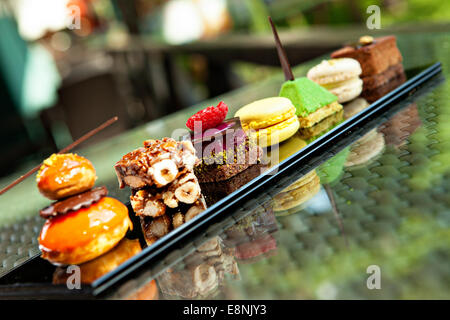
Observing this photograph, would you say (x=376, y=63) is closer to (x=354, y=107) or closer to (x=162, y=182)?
(x=354, y=107)

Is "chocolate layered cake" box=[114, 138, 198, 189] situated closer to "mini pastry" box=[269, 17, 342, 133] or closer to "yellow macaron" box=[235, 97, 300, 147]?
"yellow macaron" box=[235, 97, 300, 147]

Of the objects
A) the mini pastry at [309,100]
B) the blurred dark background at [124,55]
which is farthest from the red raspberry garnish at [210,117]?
the blurred dark background at [124,55]

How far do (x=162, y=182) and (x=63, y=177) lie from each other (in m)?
0.24

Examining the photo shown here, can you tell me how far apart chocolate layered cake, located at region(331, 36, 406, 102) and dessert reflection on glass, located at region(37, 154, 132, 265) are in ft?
3.53

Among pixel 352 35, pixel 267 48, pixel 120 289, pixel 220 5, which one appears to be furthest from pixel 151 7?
pixel 120 289

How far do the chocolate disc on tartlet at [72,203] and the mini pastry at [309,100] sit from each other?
757 millimetres

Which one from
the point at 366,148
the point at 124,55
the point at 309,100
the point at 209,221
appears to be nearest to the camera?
the point at 209,221

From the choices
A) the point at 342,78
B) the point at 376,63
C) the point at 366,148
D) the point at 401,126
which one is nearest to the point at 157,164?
the point at 366,148

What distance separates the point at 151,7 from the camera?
20.0 feet

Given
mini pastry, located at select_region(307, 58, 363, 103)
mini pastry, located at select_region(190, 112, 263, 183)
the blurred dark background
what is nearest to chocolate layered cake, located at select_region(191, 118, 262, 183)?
mini pastry, located at select_region(190, 112, 263, 183)

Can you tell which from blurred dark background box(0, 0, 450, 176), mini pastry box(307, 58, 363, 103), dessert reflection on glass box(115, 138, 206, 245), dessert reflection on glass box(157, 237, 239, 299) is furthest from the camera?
blurred dark background box(0, 0, 450, 176)

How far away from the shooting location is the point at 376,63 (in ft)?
5.46

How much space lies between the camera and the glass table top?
0.65 meters

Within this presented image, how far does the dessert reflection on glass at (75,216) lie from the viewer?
36.8 inches
